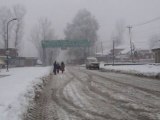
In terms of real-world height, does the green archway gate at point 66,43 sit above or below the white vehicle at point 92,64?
above

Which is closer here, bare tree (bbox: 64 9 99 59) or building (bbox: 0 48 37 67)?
bare tree (bbox: 64 9 99 59)

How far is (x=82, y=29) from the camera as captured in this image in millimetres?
94688

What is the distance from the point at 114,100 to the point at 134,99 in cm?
86

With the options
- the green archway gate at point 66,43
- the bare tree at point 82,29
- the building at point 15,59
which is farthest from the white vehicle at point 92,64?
the building at point 15,59

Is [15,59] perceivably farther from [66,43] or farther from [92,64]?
[92,64]

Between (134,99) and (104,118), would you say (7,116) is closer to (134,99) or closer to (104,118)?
(104,118)

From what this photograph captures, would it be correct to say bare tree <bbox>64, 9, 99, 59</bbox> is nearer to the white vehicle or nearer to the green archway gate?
the green archway gate

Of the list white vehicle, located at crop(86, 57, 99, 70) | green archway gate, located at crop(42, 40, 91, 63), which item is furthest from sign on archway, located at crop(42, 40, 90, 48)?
white vehicle, located at crop(86, 57, 99, 70)

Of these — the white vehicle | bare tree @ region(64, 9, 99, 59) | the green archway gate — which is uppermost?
bare tree @ region(64, 9, 99, 59)

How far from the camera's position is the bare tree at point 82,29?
3698 inches

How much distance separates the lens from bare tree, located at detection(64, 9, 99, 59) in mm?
93938

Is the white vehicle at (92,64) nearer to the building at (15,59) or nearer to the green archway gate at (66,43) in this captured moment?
the green archway gate at (66,43)

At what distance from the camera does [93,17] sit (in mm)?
97875

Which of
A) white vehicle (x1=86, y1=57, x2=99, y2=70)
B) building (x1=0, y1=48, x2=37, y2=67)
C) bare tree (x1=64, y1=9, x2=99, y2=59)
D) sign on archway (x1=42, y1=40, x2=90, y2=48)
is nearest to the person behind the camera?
white vehicle (x1=86, y1=57, x2=99, y2=70)
